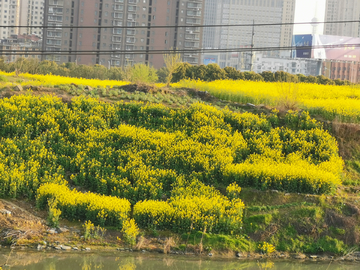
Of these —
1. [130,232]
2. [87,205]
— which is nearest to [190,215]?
[130,232]

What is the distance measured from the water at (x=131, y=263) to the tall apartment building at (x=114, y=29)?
9390 cm

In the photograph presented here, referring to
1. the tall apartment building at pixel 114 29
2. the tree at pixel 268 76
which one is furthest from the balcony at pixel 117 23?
the tree at pixel 268 76

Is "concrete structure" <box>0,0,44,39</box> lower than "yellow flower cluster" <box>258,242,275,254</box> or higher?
higher

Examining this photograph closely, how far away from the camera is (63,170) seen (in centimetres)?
1413

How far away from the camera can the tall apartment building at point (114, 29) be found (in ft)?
340

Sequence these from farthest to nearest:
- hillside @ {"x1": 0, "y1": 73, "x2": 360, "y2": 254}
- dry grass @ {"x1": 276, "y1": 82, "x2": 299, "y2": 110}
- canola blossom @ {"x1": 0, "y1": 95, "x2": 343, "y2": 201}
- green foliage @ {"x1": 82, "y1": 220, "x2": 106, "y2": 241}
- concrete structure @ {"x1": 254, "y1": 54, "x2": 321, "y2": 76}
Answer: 1. concrete structure @ {"x1": 254, "y1": 54, "x2": 321, "y2": 76}
2. dry grass @ {"x1": 276, "y1": 82, "x2": 299, "y2": 110}
3. canola blossom @ {"x1": 0, "y1": 95, "x2": 343, "y2": 201}
4. hillside @ {"x1": 0, "y1": 73, "x2": 360, "y2": 254}
5. green foliage @ {"x1": 82, "y1": 220, "x2": 106, "y2": 241}

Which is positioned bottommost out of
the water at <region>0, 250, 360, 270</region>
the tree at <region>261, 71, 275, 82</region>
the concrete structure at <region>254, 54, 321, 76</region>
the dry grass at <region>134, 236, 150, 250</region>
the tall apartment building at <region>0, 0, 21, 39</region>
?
the water at <region>0, 250, 360, 270</region>

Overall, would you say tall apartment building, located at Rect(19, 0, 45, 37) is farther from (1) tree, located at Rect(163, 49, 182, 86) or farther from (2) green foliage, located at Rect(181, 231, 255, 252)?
(2) green foliage, located at Rect(181, 231, 255, 252)

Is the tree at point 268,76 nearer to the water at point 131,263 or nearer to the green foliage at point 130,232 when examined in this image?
the water at point 131,263

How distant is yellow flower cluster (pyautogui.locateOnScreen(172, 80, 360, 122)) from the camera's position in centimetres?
1845

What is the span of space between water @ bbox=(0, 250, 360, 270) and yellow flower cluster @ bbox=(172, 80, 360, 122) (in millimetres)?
8551

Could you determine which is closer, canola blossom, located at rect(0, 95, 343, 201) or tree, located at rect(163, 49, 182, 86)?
canola blossom, located at rect(0, 95, 343, 201)

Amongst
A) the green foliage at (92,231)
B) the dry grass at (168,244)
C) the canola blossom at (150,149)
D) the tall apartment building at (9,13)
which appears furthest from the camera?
the tall apartment building at (9,13)

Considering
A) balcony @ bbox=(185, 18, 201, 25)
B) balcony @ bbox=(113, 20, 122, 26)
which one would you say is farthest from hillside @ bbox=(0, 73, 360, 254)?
balcony @ bbox=(185, 18, 201, 25)
